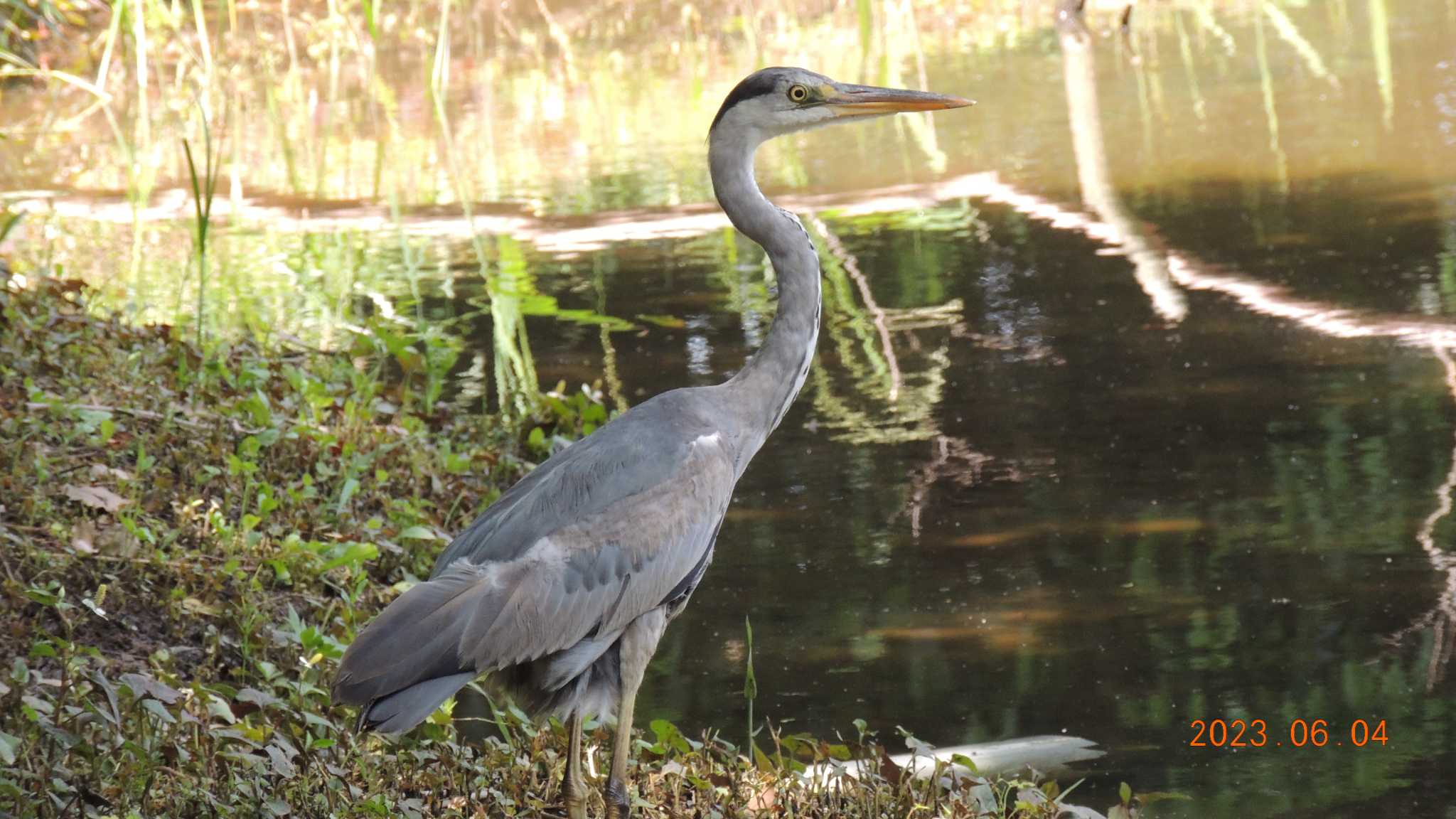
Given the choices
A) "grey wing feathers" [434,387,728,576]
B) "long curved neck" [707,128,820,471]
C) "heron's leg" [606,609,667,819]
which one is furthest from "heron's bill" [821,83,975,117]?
"heron's leg" [606,609,667,819]

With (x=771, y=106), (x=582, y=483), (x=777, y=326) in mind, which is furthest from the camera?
(x=771, y=106)

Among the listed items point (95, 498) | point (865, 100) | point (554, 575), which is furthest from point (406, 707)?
point (865, 100)

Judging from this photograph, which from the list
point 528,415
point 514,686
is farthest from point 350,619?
point 528,415

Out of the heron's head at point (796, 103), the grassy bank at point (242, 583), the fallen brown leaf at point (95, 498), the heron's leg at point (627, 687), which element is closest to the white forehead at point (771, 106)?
the heron's head at point (796, 103)

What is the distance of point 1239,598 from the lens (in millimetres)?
4883

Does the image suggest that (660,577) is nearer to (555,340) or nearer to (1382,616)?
(1382,616)

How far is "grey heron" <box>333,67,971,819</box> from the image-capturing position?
354 centimetres

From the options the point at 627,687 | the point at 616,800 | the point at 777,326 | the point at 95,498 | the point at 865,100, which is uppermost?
the point at 865,100

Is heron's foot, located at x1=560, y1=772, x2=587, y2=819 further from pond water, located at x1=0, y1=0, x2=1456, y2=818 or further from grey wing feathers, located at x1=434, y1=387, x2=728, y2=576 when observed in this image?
pond water, located at x1=0, y1=0, x2=1456, y2=818

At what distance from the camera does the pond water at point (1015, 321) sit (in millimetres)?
4598

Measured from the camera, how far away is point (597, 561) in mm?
3801

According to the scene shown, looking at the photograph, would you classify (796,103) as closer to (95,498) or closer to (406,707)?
(406,707)

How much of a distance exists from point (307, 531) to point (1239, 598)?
2750 millimetres

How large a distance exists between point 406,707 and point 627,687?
631 mm
